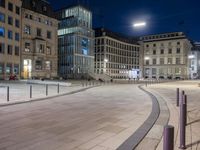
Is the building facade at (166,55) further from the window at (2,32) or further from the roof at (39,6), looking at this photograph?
the window at (2,32)

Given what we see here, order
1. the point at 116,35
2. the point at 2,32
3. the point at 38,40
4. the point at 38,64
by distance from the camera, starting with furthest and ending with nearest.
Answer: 1. the point at 116,35
2. the point at 38,64
3. the point at 38,40
4. the point at 2,32

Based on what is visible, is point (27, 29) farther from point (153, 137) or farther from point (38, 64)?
point (153, 137)

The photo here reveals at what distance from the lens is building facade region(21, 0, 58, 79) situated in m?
50.6

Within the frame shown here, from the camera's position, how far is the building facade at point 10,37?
44.0 metres

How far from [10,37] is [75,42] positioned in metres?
24.3

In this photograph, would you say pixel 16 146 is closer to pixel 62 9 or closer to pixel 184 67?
pixel 62 9

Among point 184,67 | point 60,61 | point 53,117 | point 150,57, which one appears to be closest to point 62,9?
point 60,61

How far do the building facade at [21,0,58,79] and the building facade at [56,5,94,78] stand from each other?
33.3ft

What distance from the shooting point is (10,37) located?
46.2 m

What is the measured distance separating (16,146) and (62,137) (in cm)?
127

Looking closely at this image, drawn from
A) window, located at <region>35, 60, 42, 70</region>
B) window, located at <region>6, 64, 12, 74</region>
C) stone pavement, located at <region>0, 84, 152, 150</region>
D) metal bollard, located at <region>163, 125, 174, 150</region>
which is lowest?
stone pavement, located at <region>0, 84, 152, 150</region>

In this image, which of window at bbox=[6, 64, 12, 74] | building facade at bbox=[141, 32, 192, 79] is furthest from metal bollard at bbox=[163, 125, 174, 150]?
building facade at bbox=[141, 32, 192, 79]

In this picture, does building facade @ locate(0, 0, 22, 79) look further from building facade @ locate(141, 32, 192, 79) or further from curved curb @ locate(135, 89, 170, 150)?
building facade @ locate(141, 32, 192, 79)

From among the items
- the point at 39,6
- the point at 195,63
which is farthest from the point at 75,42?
the point at 195,63
